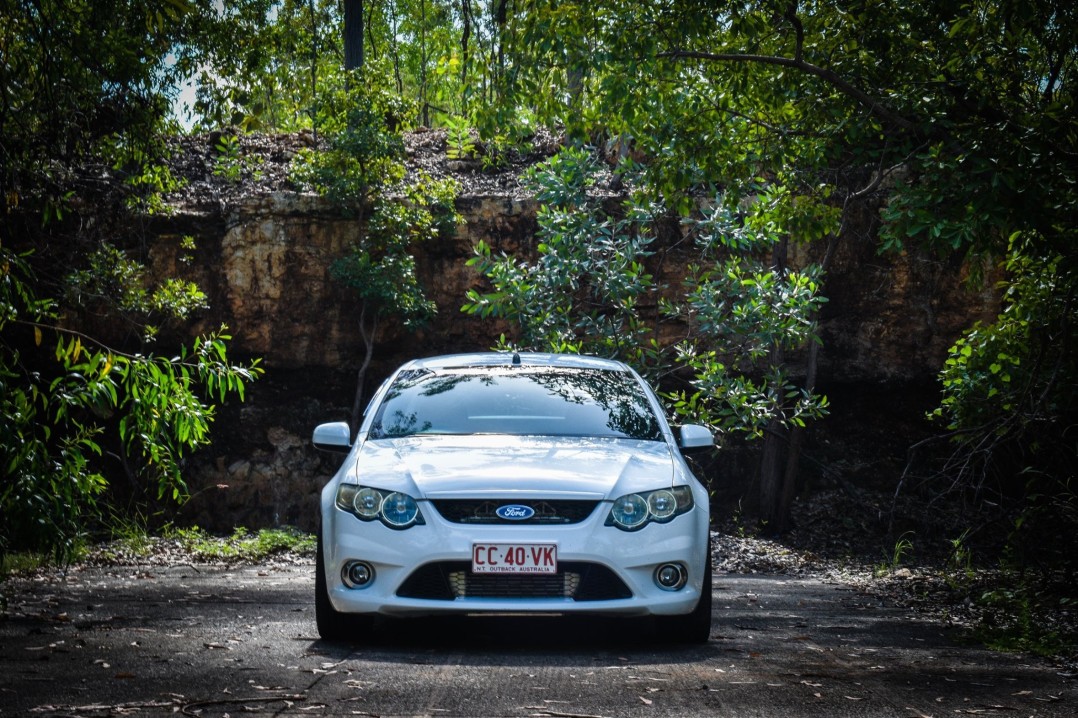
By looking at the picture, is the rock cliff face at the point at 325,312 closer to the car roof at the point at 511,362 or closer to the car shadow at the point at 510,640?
the car roof at the point at 511,362

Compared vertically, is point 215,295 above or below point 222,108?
below

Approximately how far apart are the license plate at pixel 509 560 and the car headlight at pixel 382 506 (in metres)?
0.36

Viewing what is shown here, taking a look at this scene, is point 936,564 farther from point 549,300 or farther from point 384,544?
point 384,544

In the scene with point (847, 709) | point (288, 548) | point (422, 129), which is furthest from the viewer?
point (422, 129)

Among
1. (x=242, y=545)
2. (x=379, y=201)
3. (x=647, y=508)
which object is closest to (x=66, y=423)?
(x=647, y=508)

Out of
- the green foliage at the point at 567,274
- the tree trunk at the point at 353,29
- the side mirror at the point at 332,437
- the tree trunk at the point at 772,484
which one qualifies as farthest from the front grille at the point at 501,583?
the tree trunk at the point at 353,29

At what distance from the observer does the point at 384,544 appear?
21.7ft

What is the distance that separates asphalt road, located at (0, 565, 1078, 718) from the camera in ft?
16.8

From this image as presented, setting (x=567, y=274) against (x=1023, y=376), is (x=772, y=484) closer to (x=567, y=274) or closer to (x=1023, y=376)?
(x=567, y=274)

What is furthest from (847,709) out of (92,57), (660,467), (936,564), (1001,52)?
(936,564)

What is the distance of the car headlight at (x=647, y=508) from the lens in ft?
22.0

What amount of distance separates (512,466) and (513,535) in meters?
0.48

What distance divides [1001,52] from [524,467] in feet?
16.0

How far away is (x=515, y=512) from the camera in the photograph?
6.64 metres
